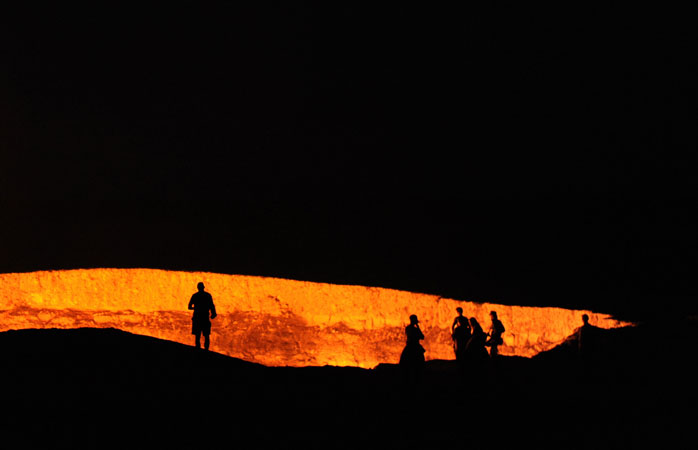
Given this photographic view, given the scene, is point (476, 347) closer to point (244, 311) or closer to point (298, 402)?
point (298, 402)

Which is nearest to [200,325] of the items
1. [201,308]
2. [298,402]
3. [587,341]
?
[201,308]

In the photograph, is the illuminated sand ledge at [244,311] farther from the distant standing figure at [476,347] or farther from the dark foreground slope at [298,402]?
the distant standing figure at [476,347]

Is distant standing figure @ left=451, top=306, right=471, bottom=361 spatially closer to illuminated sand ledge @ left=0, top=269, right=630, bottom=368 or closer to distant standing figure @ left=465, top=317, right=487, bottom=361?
distant standing figure @ left=465, top=317, right=487, bottom=361

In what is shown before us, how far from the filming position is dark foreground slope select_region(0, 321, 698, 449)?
12.5ft

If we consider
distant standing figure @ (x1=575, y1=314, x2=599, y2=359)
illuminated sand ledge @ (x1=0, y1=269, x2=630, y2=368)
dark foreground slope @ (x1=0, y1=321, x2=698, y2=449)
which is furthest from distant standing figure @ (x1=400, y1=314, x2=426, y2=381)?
illuminated sand ledge @ (x1=0, y1=269, x2=630, y2=368)

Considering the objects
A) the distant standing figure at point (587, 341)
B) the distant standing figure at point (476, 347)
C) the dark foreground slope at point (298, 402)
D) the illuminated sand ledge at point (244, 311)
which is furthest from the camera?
the illuminated sand ledge at point (244, 311)

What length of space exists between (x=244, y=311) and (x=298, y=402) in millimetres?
5922

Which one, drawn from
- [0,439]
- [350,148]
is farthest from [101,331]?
[350,148]

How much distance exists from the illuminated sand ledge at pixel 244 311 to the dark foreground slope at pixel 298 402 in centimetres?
367

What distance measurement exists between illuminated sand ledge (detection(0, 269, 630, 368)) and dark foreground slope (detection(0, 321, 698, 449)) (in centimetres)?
367

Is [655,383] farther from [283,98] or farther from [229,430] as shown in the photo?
[283,98]

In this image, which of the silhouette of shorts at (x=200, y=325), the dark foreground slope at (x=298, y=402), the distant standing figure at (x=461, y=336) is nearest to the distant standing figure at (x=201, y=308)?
the silhouette of shorts at (x=200, y=325)

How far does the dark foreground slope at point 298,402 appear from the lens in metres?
3.82

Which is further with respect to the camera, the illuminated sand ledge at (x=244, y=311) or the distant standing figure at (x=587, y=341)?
the illuminated sand ledge at (x=244, y=311)
